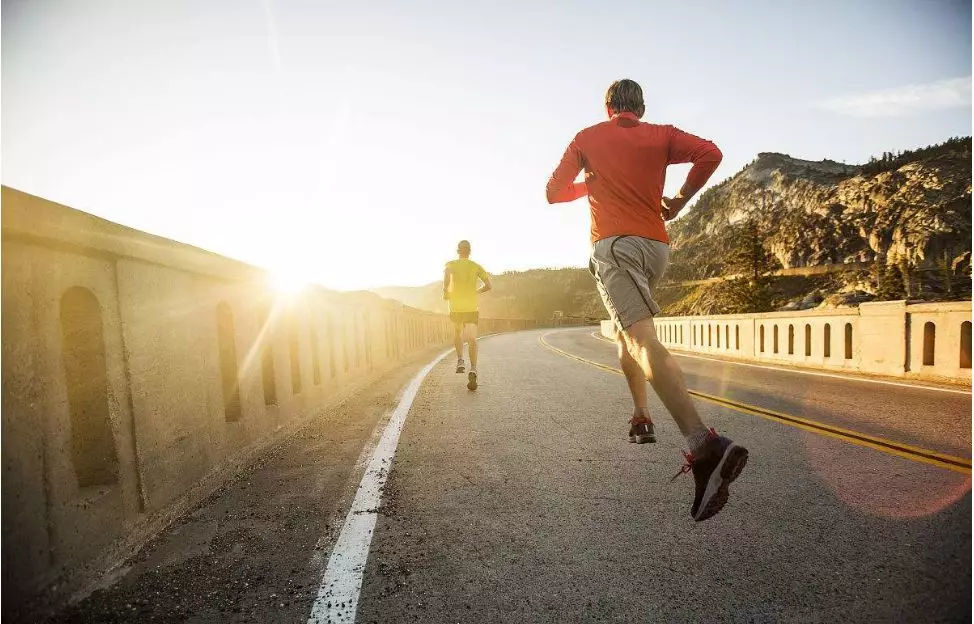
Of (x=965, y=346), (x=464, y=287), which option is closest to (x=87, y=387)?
(x=464, y=287)

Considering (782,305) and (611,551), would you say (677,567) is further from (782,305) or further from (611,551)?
(782,305)

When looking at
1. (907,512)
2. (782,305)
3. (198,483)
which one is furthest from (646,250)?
(782,305)

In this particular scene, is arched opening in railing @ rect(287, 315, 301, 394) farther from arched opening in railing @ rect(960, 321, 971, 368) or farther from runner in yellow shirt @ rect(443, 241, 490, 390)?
arched opening in railing @ rect(960, 321, 971, 368)

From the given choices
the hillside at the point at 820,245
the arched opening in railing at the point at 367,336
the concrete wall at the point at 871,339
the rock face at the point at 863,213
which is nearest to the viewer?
the concrete wall at the point at 871,339

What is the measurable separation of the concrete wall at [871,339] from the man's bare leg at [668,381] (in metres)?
6.88

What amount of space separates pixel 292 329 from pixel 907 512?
5495 mm

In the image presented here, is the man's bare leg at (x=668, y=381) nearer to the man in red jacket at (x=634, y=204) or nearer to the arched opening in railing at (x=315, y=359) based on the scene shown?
the man in red jacket at (x=634, y=204)

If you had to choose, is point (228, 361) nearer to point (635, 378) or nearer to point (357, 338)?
point (635, 378)

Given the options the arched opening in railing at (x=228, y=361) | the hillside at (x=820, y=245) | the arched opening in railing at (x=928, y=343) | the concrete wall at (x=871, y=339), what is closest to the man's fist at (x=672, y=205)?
the arched opening in railing at (x=228, y=361)

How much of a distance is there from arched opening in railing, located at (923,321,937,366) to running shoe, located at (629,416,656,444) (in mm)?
7208

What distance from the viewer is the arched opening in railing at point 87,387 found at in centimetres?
216

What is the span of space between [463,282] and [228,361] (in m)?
4.66

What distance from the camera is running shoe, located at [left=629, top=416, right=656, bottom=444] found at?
10.1 ft

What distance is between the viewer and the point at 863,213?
9588cm
